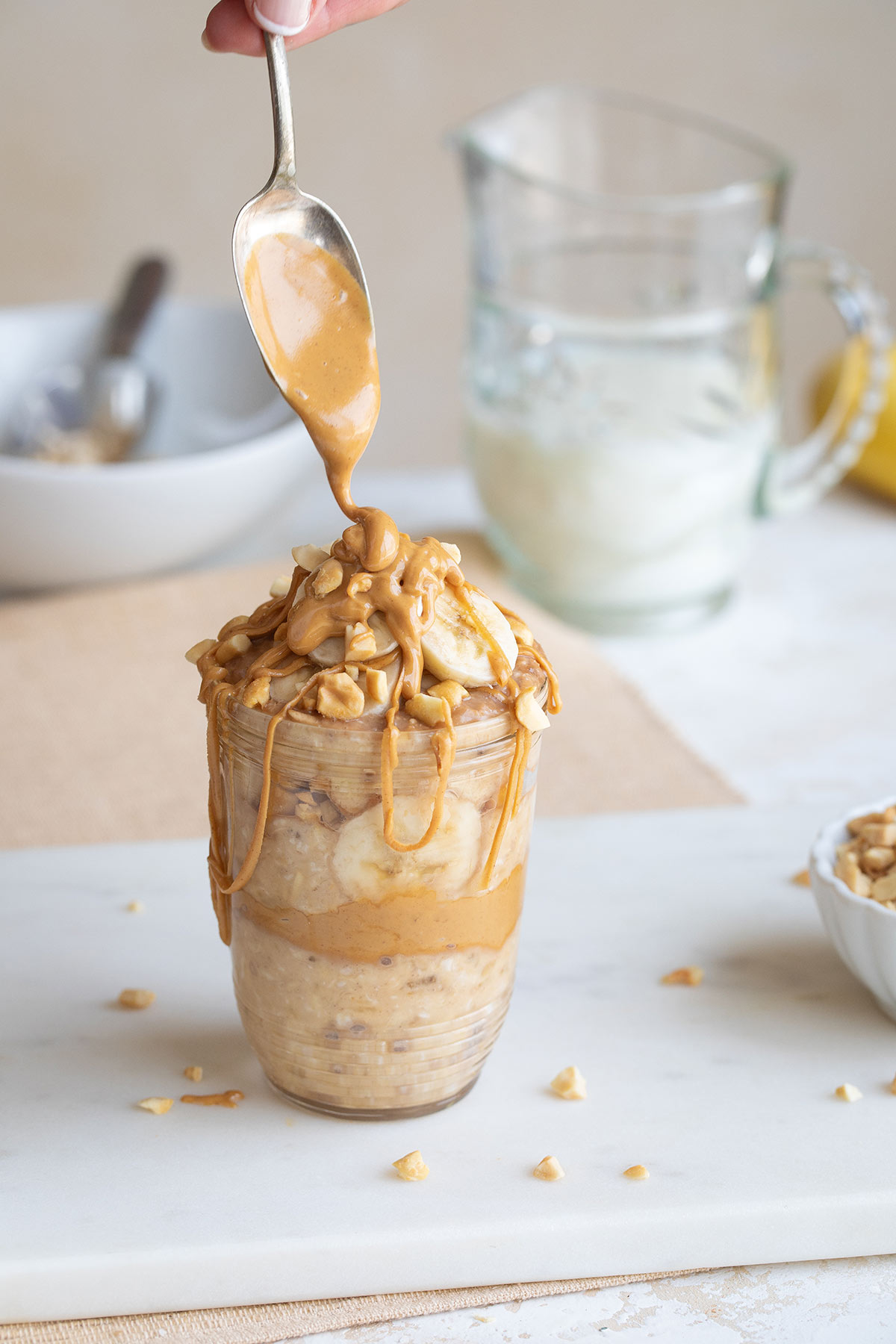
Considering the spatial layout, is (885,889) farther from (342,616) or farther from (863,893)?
(342,616)

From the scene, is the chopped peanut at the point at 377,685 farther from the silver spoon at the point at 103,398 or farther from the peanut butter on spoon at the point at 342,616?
the silver spoon at the point at 103,398

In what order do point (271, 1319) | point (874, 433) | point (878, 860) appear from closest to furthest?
point (271, 1319) → point (878, 860) → point (874, 433)

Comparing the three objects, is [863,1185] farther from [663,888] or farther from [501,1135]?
[663,888]

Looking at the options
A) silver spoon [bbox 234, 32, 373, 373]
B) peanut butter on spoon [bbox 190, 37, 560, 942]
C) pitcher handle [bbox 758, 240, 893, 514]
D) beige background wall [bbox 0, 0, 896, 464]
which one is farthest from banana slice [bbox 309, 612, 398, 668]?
beige background wall [bbox 0, 0, 896, 464]

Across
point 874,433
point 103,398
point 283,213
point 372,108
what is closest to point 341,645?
point 283,213

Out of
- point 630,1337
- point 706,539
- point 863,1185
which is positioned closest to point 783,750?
point 706,539

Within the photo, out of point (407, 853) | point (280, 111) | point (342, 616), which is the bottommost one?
point (407, 853)

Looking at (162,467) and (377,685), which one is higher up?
(377,685)
